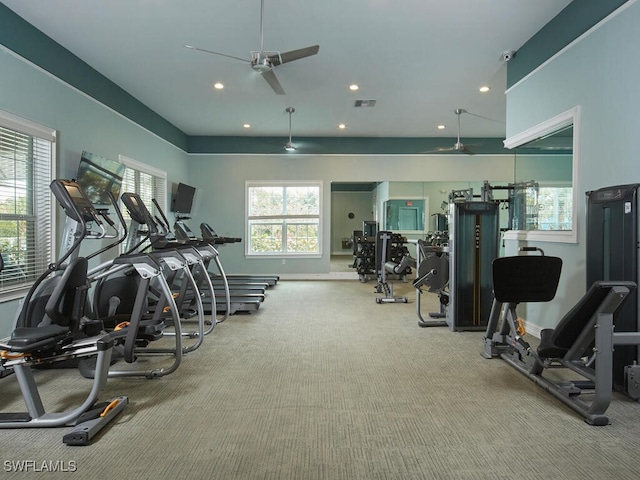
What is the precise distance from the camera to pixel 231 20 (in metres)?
3.71

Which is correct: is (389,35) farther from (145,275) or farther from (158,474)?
(158,474)

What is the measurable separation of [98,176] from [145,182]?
1.85 metres

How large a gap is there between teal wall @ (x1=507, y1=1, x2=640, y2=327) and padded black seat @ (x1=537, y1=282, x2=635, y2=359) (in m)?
1.10

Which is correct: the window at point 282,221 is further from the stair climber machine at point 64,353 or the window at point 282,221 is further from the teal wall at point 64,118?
the stair climber machine at point 64,353

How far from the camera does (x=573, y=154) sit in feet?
11.6

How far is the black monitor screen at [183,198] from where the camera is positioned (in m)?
7.60

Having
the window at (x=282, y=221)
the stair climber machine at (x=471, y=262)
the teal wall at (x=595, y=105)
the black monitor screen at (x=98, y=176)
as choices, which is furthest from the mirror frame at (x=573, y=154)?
the window at (x=282, y=221)

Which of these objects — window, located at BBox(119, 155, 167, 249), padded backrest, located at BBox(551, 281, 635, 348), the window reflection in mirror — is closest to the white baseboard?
the window reflection in mirror

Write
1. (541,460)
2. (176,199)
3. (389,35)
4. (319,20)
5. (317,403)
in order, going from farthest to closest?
(176,199), (389,35), (319,20), (317,403), (541,460)

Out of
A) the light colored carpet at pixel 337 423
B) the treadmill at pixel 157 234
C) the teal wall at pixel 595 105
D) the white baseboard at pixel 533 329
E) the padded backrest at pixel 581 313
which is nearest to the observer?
the light colored carpet at pixel 337 423

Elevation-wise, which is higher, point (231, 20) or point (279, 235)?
point (231, 20)

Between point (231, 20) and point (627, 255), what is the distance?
12.5ft

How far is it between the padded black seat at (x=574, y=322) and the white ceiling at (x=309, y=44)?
2.62m

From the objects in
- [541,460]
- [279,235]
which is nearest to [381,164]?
[279,235]
